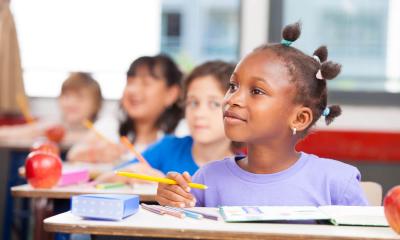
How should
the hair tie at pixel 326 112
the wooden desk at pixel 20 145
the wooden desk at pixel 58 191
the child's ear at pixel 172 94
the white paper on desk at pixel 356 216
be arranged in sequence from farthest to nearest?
1. the wooden desk at pixel 20 145
2. the child's ear at pixel 172 94
3. the wooden desk at pixel 58 191
4. the hair tie at pixel 326 112
5. the white paper on desk at pixel 356 216

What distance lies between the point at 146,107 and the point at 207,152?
0.81m

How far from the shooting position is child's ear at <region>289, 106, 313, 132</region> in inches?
66.1

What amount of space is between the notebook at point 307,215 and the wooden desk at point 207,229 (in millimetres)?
14

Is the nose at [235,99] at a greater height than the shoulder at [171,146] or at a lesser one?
greater

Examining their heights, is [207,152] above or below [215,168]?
below

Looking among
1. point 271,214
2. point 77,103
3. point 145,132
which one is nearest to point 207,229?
point 271,214

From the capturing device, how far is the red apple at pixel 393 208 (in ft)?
4.04

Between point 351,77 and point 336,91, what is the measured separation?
0.19 metres

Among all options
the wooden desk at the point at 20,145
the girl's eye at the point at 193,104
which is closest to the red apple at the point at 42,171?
the girl's eye at the point at 193,104

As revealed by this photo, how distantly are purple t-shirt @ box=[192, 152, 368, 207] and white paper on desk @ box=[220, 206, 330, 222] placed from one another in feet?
0.66

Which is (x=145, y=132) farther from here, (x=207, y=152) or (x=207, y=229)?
(x=207, y=229)

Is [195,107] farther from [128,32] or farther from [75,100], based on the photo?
[128,32]

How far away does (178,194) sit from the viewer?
150cm

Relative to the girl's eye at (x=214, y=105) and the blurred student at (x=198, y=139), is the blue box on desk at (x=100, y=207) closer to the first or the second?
the blurred student at (x=198, y=139)
